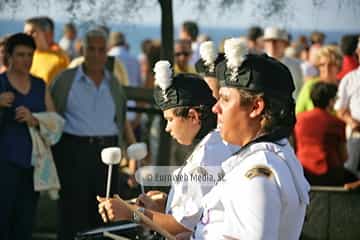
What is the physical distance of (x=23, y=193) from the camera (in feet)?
23.7

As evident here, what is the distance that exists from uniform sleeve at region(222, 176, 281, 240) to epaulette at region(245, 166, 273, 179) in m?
0.01

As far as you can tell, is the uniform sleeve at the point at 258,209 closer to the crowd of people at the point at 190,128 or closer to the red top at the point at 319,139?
the crowd of people at the point at 190,128

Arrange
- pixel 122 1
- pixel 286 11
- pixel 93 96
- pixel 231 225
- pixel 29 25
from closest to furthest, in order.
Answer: pixel 231 225 < pixel 286 11 < pixel 122 1 < pixel 93 96 < pixel 29 25

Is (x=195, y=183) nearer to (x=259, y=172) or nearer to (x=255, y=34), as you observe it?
(x=259, y=172)

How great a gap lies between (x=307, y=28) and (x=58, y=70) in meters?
2.48

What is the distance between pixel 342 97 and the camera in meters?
8.35

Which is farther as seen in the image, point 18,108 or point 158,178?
point 18,108

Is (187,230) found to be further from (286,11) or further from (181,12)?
(181,12)

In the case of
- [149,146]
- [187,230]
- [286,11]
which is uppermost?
[286,11]

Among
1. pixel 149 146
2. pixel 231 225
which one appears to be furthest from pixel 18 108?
pixel 231 225

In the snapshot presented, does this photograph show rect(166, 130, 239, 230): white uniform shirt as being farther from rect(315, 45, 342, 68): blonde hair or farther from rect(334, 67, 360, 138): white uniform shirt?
rect(315, 45, 342, 68): blonde hair

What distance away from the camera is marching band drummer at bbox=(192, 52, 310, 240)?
3.26 meters

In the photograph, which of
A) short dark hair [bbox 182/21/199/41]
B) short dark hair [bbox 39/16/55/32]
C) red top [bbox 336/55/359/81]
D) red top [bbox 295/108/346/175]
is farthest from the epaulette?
red top [bbox 336/55/359/81]

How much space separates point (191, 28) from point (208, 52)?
3389mm
